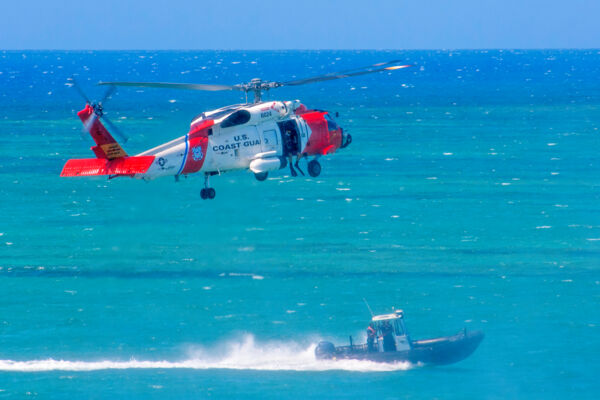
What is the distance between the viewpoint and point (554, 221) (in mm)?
123000

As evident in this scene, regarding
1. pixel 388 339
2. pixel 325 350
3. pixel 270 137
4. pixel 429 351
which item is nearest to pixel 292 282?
pixel 388 339

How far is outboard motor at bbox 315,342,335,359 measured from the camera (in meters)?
78.3

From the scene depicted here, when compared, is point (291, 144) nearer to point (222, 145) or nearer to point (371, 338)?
point (222, 145)

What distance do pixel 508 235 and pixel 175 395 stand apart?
2025 inches

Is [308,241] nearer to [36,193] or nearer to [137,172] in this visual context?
[36,193]

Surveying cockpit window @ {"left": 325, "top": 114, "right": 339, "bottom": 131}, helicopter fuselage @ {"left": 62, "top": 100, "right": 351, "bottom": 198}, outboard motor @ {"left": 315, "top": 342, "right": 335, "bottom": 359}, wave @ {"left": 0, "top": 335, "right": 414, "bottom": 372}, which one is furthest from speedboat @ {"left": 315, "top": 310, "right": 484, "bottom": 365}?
helicopter fuselage @ {"left": 62, "top": 100, "right": 351, "bottom": 198}

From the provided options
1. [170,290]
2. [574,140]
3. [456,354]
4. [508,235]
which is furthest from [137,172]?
[574,140]

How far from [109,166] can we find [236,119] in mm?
6724

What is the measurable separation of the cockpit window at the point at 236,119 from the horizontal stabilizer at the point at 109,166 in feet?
13.2

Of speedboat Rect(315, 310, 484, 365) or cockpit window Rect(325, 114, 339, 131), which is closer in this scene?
cockpit window Rect(325, 114, 339, 131)

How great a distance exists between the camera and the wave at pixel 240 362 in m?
81.9

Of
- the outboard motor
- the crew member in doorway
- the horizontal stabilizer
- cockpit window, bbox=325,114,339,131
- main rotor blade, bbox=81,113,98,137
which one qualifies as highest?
cockpit window, bbox=325,114,339,131

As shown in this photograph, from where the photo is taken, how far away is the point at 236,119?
174 feet

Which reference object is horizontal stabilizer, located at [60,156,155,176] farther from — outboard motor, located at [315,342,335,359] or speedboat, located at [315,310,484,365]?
speedboat, located at [315,310,484,365]
